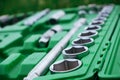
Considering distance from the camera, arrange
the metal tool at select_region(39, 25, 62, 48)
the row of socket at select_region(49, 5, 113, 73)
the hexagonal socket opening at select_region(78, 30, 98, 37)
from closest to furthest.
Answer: the row of socket at select_region(49, 5, 113, 73)
the hexagonal socket opening at select_region(78, 30, 98, 37)
the metal tool at select_region(39, 25, 62, 48)

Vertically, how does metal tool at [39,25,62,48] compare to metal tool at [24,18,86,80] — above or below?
below

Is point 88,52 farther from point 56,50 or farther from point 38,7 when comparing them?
point 38,7

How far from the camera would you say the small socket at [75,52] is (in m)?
1.33

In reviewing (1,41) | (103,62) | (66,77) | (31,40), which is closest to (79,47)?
(103,62)

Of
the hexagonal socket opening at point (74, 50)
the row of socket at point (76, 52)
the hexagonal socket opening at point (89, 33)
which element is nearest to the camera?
the row of socket at point (76, 52)

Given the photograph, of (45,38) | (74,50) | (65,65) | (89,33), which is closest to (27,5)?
(45,38)

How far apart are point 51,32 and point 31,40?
24cm

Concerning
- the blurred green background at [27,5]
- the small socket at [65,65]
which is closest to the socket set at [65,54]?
the small socket at [65,65]

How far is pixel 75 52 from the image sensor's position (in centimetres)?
143

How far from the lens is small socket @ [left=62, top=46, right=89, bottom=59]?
4.35 ft

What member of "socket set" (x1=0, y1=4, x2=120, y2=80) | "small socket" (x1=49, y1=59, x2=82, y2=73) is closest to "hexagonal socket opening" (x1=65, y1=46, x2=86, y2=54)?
"socket set" (x1=0, y1=4, x2=120, y2=80)

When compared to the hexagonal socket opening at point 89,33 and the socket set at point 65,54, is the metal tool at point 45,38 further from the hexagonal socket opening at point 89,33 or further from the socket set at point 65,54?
the hexagonal socket opening at point 89,33

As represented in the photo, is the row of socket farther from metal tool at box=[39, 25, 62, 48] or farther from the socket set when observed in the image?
metal tool at box=[39, 25, 62, 48]

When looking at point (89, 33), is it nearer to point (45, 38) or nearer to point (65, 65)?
point (45, 38)
